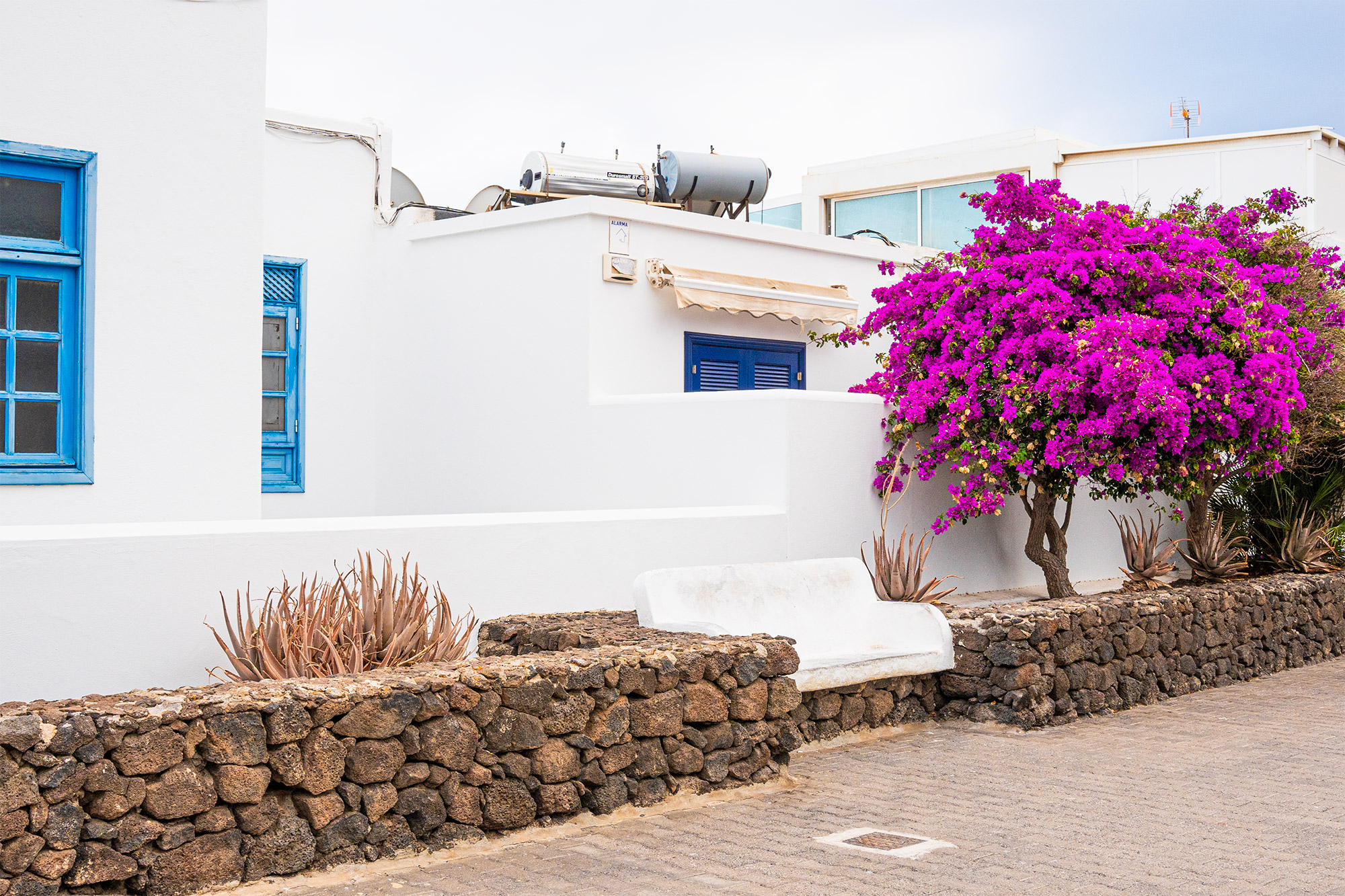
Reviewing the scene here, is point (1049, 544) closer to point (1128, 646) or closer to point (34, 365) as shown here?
point (1128, 646)

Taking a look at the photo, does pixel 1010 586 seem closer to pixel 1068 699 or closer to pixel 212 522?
pixel 1068 699

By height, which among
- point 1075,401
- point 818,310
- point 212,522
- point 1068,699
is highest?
point 818,310

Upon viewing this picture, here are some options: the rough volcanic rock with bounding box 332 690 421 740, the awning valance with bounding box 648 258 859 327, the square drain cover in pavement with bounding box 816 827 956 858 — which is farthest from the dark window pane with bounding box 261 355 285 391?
the square drain cover in pavement with bounding box 816 827 956 858

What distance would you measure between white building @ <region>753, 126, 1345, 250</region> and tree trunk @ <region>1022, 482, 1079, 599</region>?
9.08 m

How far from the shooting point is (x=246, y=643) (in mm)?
5988

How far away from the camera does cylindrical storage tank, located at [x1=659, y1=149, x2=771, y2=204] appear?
1338cm

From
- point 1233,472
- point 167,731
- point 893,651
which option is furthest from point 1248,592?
point 167,731

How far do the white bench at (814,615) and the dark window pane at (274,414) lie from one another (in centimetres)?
553

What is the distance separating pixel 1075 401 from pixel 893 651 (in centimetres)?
273

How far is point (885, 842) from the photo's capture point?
A: 17.7ft

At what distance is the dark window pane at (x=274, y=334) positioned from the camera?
1163 centimetres

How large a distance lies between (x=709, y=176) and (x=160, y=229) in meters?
6.92

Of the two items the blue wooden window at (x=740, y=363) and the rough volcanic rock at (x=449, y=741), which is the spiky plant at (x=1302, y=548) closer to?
the blue wooden window at (x=740, y=363)

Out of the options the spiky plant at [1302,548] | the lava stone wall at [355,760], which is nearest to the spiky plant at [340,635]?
the lava stone wall at [355,760]
